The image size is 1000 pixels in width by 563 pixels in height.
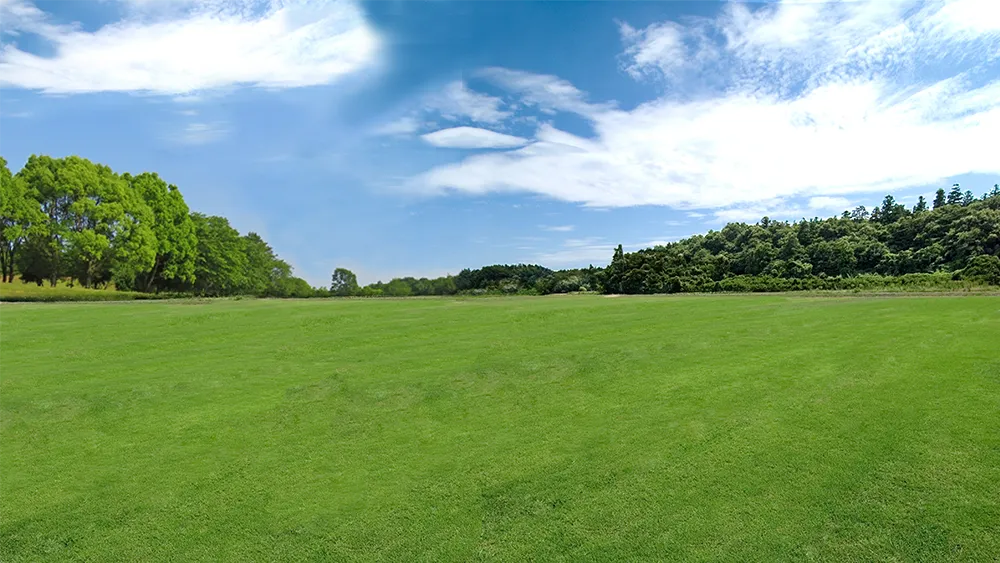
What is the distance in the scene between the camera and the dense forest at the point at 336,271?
36.9 meters

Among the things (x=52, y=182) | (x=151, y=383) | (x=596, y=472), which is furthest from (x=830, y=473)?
(x=52, y=182)

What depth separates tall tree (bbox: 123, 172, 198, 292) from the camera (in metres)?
43.1

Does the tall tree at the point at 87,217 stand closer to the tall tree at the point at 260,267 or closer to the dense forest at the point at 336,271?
the dense forest at the point at 336,271

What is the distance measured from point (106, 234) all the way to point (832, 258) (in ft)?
206

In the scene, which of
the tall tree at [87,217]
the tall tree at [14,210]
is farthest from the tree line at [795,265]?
the tall tree at [14,210]

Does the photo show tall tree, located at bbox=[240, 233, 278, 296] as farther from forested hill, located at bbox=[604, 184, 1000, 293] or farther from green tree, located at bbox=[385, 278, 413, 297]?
forested hill, located at bbox=[604, 184, 1000, 293]

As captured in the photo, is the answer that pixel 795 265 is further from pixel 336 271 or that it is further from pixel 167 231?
pixel 167 231

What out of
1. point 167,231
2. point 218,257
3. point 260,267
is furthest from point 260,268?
point 167,231

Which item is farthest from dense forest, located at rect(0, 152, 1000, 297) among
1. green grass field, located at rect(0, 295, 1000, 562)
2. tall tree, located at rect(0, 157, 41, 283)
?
green grass field, located at rect(0, 295, 1000, 562)

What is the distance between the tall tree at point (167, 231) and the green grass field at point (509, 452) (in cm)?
3694

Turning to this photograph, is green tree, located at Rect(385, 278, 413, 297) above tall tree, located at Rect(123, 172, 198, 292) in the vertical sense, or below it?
below

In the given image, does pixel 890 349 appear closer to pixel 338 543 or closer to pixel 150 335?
pixel 338 543

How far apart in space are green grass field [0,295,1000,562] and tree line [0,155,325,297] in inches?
1123

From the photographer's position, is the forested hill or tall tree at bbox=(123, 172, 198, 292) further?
tall tree at bbox=(123, 172, 198, 292)
